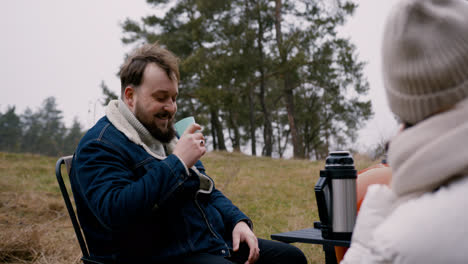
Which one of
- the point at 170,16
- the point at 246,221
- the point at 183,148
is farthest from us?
the point at 170,16

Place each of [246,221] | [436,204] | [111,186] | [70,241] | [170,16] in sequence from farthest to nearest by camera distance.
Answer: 1. [170,16]
2. [70,241]
3. [246,221]
4. [111,186]
5. [436,204]

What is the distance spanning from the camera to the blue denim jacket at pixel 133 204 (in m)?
1.52

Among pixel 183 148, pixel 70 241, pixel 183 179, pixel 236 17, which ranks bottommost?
pixel 70 241

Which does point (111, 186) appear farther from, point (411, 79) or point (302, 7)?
point (302, 7)

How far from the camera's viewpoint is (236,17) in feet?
55.1

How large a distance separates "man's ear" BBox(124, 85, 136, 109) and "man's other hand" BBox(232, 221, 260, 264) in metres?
0.87

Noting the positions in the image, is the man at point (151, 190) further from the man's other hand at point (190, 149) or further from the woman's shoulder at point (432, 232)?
the woman's shoulder at point (432, 232)

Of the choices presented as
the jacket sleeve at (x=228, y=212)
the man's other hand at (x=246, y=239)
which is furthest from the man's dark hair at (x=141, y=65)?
the man's other hand at (x=246, y=239)

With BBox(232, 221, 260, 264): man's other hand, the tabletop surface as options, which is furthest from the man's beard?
the tabletop surface

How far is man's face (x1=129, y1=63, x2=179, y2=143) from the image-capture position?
1.97 metres

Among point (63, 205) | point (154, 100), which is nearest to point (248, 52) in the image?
point (63, 205)

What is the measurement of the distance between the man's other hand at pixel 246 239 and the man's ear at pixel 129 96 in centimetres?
87

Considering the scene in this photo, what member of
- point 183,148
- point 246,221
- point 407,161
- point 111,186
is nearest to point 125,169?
point 111,186

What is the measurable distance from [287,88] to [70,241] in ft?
44.5
